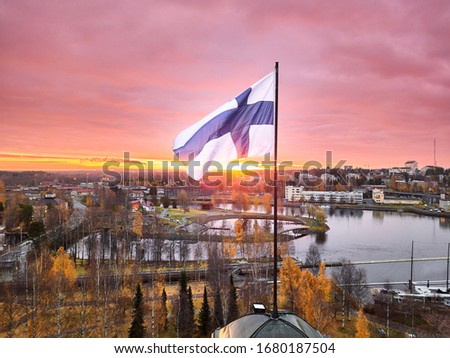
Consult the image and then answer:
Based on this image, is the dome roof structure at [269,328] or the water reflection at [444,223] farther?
the water reflection at [444,223]

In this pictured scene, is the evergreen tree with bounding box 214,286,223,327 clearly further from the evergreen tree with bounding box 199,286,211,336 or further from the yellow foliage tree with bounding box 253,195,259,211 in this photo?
the yellow foliage tree with bounding box 253,195,259,211

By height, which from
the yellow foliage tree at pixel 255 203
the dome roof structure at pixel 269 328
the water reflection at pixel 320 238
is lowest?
the water reflection at pixel 320 238

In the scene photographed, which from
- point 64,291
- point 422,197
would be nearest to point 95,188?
point 64,291

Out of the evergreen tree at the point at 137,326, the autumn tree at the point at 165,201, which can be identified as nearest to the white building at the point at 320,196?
the autumn tree at the point at 165,201

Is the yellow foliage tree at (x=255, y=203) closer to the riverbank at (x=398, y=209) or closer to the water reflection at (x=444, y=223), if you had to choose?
the riverbank at (x=398, y=209)

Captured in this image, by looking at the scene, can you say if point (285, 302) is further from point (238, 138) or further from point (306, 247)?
point (306, 247)

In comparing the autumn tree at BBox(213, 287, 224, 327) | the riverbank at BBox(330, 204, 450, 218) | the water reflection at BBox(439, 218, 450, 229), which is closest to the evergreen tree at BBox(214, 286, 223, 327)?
the autumn tree at BBox(213, 287, 224, 327)
